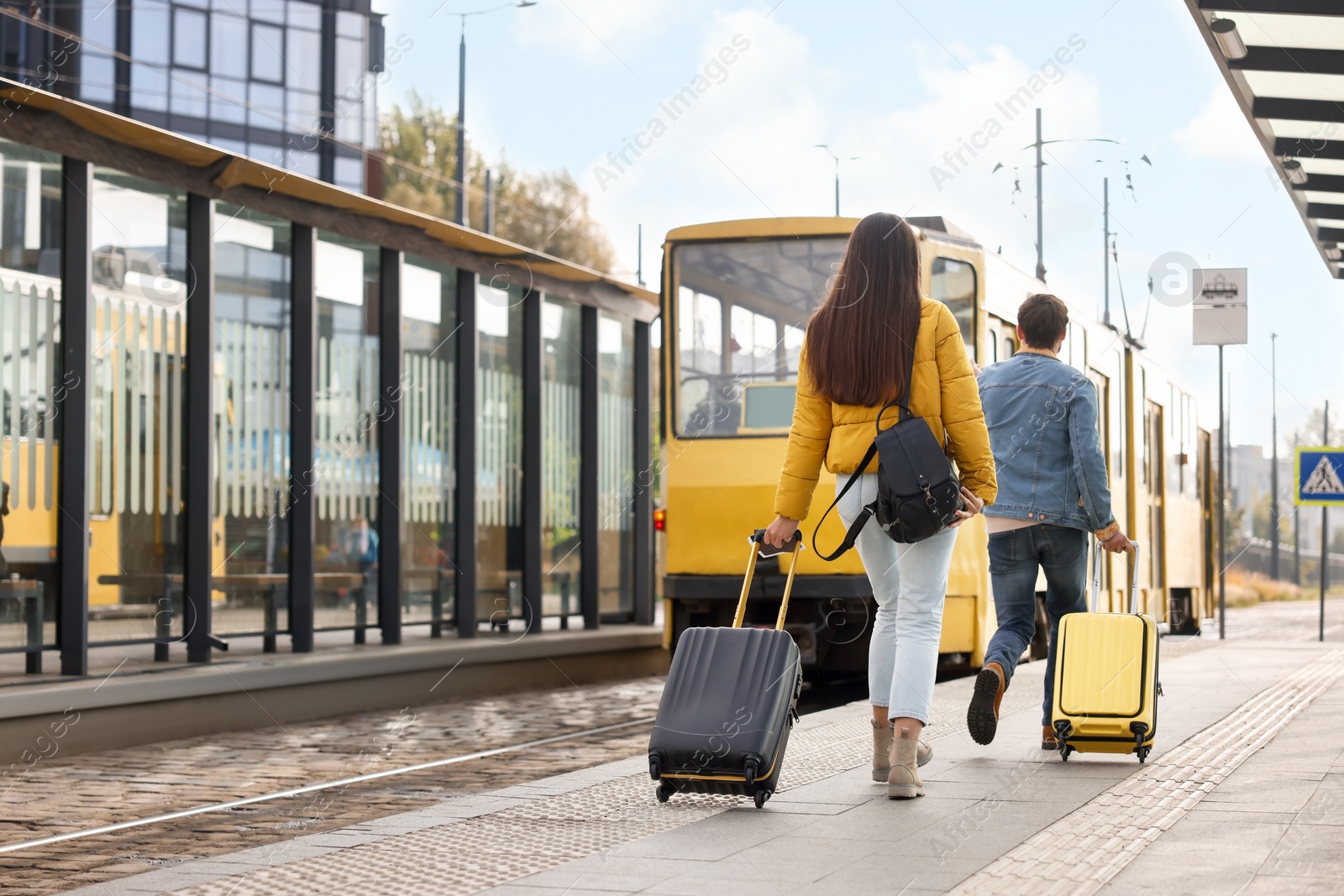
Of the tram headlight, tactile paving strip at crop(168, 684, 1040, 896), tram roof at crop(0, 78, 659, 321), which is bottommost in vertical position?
tactile paving strip at crop(168, 684, 1040, 896)

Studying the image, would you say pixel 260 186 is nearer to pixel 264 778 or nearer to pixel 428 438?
pixel 428 438

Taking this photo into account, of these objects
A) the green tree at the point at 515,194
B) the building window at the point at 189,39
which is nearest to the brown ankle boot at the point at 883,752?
the building window at the point at 189,39

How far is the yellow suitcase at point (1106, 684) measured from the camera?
20.2 feet

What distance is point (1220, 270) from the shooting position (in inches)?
612

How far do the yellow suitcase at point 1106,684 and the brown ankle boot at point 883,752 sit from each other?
0.72 metres

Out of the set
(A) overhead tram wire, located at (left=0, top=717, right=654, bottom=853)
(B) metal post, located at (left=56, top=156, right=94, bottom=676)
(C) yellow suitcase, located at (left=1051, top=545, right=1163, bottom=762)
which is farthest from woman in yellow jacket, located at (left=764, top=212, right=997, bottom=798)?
(B) metal post, located at (left=56, top=156, right=94, bottom=676)

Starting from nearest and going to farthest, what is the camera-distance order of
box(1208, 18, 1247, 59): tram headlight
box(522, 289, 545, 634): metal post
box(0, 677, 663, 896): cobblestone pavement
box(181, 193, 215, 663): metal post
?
1. box(0, 677, 663, 896): cobblestone pavement
2. box(1208, 18, 1247, 59): tram headlight
3. box(181, 193, 215, 663): metal post
4. box(522, 289, 545, 634): metal post

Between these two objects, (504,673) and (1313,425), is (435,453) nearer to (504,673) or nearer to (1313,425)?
(504,673)

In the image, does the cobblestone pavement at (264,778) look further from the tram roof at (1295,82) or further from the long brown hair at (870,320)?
the tram roof at (1295,82)

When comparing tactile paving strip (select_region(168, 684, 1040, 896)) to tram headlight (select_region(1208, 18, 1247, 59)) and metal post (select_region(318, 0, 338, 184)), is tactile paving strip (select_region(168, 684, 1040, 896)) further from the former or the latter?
metal post (select_region(318, 0, 338, 184))

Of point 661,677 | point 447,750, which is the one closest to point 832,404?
point 447,750

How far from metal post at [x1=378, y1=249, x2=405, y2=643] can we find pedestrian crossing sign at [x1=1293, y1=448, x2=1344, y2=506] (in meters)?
8.95

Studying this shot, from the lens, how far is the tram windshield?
11.5 m

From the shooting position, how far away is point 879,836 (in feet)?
15.6
